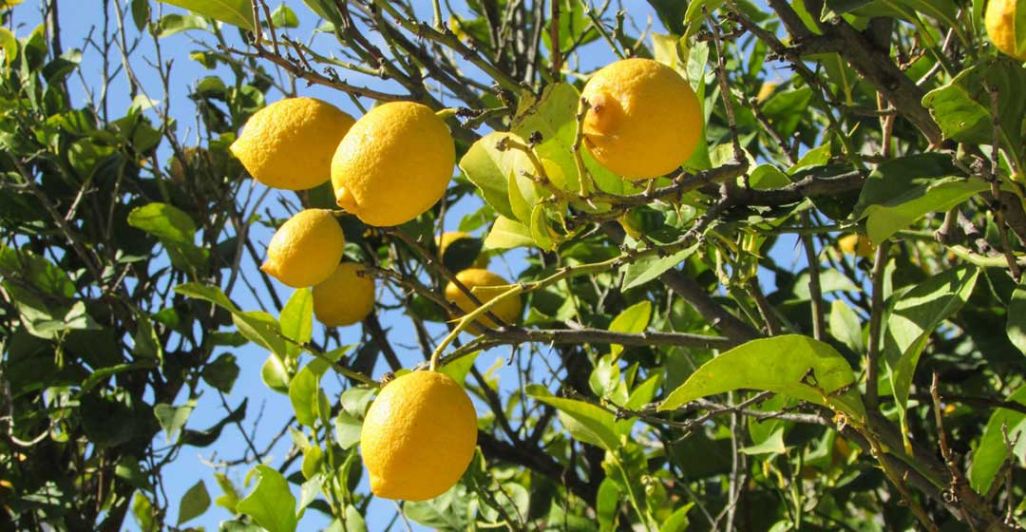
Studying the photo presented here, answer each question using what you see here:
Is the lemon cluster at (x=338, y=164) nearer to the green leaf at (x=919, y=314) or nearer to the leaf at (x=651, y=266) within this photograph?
the leaf at (x=651, y=266)

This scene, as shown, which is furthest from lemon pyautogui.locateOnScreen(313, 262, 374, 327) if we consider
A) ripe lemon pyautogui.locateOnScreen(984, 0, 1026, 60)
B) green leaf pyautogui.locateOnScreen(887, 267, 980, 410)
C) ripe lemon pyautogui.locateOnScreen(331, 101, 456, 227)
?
ripe lemon pyautogui.locateOnScreen(984, 0, 1026, 60)

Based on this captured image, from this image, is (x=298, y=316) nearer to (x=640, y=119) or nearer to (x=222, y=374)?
(x=222, y=374)

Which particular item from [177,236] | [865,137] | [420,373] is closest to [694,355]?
[865,137]

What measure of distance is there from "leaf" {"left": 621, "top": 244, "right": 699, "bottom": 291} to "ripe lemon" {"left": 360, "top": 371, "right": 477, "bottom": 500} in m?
0.20

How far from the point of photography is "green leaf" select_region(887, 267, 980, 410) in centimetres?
97

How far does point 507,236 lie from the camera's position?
4.07ft

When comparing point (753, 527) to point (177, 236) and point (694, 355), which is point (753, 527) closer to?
point (694, 355)

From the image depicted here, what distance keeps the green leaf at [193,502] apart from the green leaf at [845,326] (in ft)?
3.27

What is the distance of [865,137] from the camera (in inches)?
71.9

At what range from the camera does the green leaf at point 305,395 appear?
55.6 inches

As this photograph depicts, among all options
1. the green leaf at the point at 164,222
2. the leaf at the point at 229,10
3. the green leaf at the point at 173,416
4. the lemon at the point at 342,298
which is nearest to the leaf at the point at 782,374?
the leaf at the point at 229,10

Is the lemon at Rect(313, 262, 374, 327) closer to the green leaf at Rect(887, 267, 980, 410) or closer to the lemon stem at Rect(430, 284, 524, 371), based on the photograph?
the lemon stem at Rect(430, 284, 524, 371)

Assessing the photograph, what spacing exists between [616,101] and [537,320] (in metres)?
0.84

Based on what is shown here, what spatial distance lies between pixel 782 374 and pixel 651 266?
0.17 m
